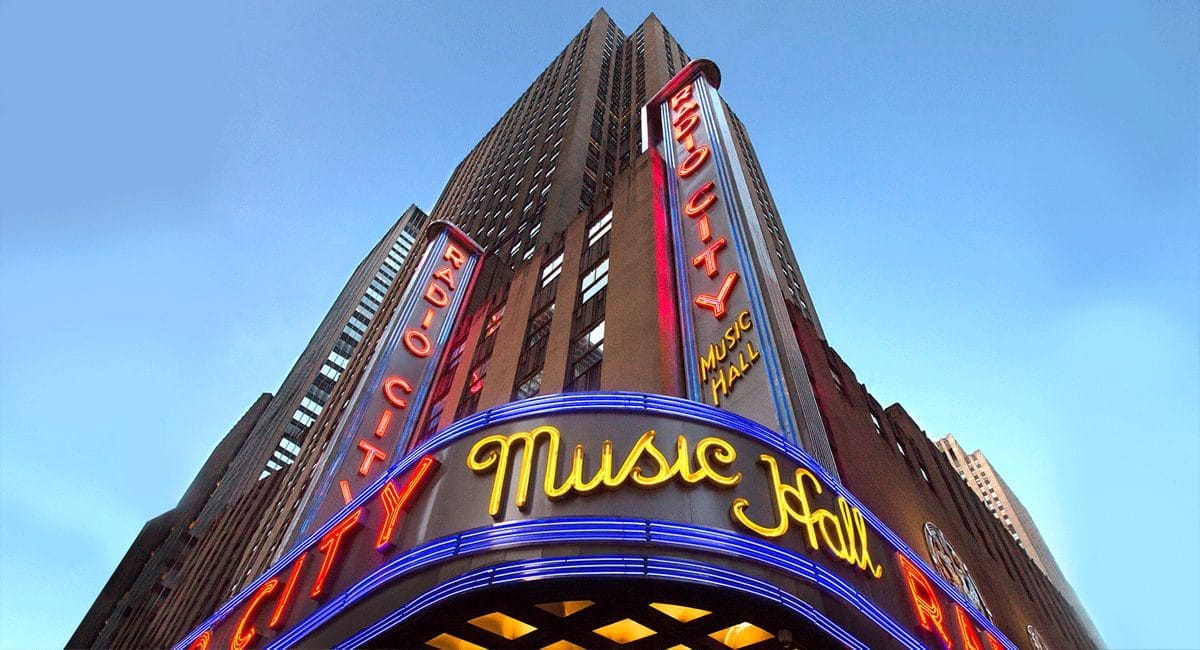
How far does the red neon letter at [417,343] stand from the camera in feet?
88.6

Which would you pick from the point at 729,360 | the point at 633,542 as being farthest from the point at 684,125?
the point at 633,542

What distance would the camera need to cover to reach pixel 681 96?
3041 centimetres

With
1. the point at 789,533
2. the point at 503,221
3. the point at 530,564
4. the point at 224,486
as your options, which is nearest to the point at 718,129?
the point at 789,533

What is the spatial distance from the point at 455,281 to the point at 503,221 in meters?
19.6

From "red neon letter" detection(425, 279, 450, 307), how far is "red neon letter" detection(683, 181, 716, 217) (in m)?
11.4

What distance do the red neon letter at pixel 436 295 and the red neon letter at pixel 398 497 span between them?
1723 centimetres

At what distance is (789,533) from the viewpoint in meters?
11.1

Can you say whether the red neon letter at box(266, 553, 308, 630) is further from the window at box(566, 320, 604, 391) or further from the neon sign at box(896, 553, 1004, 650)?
the neon sign at box(896, 553, 1004, 650)

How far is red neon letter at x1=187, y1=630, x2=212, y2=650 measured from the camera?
49.8ft

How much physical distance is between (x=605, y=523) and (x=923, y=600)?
6.95m

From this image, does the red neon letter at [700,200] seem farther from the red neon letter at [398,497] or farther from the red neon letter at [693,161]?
A: the red neon letter at [398,497]

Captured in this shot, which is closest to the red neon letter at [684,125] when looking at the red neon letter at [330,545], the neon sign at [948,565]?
the neon sign at [948,565]

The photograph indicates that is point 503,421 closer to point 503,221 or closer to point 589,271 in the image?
point 589,271

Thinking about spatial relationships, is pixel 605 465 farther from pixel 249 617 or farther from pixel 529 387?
pixel 529 387
